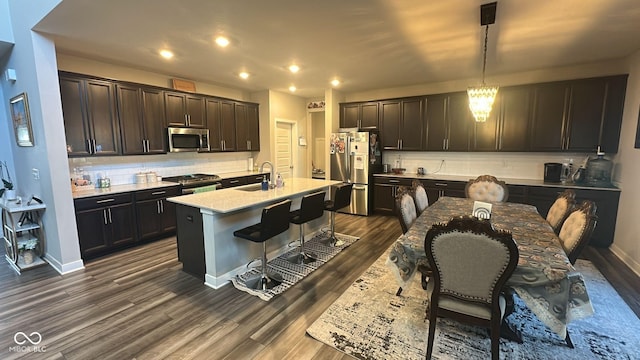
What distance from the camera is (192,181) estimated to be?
4645 mm

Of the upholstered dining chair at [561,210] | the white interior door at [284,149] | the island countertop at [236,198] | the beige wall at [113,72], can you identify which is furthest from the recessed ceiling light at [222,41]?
the upholstered dining chair at [561,210]

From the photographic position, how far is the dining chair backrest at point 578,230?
2000 millimetres

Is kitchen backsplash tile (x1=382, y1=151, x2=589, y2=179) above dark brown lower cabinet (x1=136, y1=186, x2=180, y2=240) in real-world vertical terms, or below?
above

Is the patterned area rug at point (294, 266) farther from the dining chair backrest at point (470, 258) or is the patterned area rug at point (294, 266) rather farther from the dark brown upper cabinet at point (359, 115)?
the dark brown upper cabinet at point (359, 115)

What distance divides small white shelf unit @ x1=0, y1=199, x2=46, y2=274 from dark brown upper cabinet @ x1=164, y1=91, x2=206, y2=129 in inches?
82.5

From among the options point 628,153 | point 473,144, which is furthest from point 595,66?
point 473,144

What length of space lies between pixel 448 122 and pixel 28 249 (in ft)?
21.5

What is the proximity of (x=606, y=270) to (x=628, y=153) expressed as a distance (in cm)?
166

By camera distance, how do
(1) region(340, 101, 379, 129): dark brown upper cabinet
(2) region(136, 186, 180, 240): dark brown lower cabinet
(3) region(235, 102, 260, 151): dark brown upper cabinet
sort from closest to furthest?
(2) region(136, 186, 180, 240): dark brown lower cabinet → (3) region(235, 102, 260, 151): dark brown upper cabinet → (1) region(340, 101, 379, 129): dark brown upper cabinet

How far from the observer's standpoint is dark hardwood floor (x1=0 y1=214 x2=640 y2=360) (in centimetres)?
211

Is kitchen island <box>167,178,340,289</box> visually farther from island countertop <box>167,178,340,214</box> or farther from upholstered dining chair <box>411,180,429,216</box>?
upholstered dining chair <box>411,180,429,216</box>

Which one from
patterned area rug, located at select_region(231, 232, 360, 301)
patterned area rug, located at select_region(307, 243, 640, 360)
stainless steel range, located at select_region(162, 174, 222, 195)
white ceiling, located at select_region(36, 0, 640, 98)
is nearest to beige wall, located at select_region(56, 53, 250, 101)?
white ceiling, located at select_region(36, 0, 640, 98)

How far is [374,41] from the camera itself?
10.4 ft

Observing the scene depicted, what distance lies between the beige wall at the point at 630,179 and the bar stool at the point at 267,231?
4.11 metres
